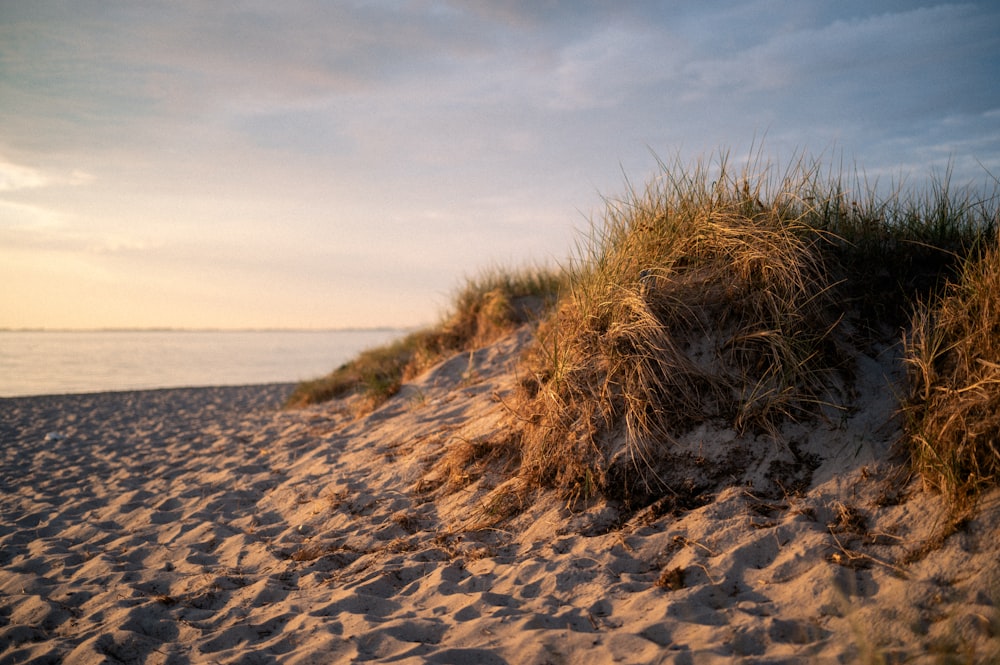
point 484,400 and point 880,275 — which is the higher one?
point 880,275

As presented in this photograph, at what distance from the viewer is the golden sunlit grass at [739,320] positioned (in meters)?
3.48

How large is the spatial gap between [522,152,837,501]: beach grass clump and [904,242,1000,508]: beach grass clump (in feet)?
1.88

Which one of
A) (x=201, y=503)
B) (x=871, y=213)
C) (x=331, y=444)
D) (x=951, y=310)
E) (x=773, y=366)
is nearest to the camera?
(x=951, y=310)

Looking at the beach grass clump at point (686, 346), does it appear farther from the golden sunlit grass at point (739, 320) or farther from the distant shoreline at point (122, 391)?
the distant shoreline at point (122, 391)

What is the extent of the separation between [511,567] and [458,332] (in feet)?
19.9

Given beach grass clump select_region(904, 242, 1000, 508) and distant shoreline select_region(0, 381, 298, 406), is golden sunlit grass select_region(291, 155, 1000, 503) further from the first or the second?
distant shoreline select_region(0, 381, 298, 406)

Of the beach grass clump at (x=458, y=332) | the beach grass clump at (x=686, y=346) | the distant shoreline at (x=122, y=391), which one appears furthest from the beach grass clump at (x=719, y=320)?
the distant shoreline at (x=122, y=391)

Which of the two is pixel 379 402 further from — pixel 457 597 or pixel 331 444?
pixel 457 597

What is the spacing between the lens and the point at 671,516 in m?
3.44

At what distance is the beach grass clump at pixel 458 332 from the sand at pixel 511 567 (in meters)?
3.01

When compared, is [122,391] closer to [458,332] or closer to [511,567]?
[458,332]

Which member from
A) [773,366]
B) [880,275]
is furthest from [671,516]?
[880,275]

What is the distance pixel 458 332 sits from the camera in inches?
361

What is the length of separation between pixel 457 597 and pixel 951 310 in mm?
3165
